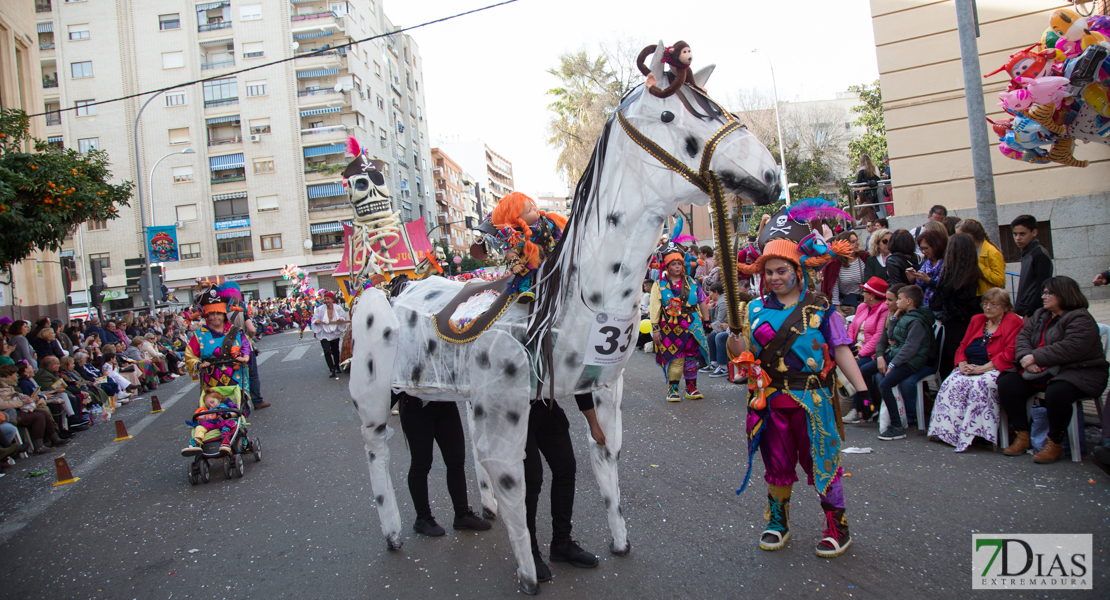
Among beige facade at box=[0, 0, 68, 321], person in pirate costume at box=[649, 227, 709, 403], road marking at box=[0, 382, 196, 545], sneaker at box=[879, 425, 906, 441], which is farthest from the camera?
beige facade at box=[0, 0, 68, 321]

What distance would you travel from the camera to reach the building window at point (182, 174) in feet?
150

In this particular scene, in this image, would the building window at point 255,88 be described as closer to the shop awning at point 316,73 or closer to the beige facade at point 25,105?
the shop awning at point 316,73

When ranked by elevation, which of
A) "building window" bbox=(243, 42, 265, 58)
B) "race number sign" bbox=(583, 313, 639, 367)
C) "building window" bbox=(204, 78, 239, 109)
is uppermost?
"building window" bbox=(243, 42, 265, 58)

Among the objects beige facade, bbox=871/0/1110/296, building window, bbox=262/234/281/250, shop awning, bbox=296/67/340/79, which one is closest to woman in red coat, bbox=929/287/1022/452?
beige facade, bbox=871/0/1110/296

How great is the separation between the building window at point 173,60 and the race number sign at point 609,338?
2078 inches

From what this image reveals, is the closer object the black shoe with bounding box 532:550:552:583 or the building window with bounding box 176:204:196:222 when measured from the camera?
the black shoe with bounding box 532:550:552:583

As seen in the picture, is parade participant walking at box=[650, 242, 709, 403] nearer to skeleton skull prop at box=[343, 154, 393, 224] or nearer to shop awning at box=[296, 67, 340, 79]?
skeleton skull prop at box=[343, 154, 393, 224]

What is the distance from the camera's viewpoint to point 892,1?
37.5ft

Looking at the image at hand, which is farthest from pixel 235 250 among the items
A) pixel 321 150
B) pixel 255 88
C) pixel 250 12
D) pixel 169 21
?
pixel 250 12

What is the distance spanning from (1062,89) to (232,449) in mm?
7776

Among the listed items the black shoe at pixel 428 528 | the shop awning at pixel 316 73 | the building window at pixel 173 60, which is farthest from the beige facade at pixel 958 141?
the building window at pixel 173 60

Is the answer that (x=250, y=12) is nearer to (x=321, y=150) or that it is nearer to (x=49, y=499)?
(x=321, y=150)

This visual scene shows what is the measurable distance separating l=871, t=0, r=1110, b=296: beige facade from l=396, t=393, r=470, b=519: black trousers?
32.5 ft

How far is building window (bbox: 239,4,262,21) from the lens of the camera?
151 ft
